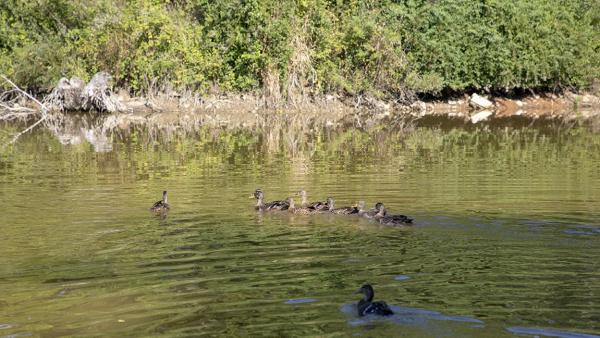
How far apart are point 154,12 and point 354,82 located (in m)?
11.9

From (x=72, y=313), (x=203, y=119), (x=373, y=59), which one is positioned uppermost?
(x=373, y=59)

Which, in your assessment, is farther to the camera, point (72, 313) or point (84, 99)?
point (84, 99)

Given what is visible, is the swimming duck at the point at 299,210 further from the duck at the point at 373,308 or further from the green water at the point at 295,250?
the duck at the point at 373,308

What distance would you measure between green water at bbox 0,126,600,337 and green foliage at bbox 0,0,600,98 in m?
24.5

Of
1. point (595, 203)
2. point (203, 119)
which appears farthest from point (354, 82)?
point (595, 203)

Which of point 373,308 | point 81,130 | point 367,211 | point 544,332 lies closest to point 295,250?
point 367,211

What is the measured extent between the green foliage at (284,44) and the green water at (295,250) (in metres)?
24.5

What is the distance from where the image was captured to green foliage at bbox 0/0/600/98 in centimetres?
5128

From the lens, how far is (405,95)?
5619 cm

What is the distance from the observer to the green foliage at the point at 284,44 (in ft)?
168

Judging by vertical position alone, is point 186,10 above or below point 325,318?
above

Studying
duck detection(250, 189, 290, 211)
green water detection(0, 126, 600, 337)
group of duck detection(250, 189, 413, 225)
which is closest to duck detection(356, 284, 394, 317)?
green water detection(0, 126, 600, 337)

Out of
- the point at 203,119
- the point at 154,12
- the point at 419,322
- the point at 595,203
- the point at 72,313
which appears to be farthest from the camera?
the point at 154,12

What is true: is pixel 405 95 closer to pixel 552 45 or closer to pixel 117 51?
pixel 552 45
